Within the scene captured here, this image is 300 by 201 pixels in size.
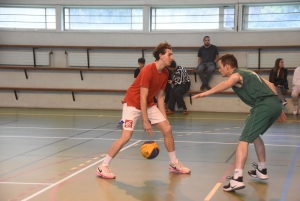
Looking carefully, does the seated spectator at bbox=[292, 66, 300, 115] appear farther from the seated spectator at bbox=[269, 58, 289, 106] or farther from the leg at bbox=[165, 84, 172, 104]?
the leg at bbox=[165, 84, 172, 104]

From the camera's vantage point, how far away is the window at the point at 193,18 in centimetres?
1656

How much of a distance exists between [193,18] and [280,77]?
376cm

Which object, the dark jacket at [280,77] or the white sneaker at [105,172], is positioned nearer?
the white sneaker at [105,172]

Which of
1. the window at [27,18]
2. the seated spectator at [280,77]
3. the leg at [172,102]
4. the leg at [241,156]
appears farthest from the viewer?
the window at [27,18]

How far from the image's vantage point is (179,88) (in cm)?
1553

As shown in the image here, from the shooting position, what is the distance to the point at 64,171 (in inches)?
277

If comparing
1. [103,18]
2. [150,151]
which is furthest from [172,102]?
[150,151]

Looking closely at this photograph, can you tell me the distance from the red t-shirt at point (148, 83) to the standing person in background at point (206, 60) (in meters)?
9.19

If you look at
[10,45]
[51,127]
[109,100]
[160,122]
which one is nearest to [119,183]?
[160,122]

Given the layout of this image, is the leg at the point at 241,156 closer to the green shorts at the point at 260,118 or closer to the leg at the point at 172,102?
the green shorts at the point at 260,118

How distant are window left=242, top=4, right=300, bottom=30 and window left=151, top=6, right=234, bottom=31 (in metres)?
0.55

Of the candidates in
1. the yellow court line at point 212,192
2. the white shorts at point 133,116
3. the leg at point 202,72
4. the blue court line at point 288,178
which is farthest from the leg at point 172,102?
the yellow court line at point 212,192

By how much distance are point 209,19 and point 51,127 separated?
7.31 m

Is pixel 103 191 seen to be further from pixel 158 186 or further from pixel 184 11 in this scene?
pixel 184 11
